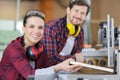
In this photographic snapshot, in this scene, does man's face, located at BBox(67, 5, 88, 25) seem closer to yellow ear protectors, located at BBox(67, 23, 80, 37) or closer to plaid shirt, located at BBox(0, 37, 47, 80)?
yellow ear protectors, located at BBox(67, 23, 80, 37)

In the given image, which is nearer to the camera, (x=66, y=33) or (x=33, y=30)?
(x=33, y=30)

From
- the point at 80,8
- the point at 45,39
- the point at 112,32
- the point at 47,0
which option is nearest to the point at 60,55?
the point at 45,39

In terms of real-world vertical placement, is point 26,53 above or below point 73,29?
below

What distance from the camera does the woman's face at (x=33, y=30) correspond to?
1.78 metres

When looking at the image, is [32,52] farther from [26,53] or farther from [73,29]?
[73,29]

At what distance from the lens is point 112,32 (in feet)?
5.32

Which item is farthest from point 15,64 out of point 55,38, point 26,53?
point 55,38

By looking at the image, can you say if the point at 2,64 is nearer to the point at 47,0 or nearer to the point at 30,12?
the point at 30,12

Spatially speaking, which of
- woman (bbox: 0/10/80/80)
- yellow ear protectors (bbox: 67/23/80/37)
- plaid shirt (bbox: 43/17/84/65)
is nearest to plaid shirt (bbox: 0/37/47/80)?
woman (bbox: 0/10/80/80)

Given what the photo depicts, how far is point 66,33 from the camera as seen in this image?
2193mm

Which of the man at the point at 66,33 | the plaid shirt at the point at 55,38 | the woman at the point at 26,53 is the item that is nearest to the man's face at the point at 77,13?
the man at the point at 66,33

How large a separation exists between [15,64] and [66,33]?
0.61 m

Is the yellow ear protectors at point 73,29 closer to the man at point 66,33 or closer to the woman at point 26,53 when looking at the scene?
the man at point 66,33

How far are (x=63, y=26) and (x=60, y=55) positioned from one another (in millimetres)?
224
